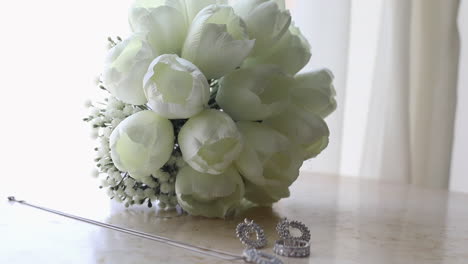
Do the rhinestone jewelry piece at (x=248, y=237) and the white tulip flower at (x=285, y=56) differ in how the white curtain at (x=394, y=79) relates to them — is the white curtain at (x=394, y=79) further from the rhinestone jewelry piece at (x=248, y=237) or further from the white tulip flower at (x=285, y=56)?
the rhinestone jewelry piece at (x=248, y=237)

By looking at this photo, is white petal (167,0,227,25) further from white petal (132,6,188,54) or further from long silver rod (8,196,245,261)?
long silver rod (8,196,245,261)

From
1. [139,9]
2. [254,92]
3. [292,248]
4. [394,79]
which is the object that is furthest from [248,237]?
[394,79]

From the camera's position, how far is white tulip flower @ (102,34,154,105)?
554 millimetres

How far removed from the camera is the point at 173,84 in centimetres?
52

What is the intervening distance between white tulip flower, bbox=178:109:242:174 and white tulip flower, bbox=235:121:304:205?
32mm

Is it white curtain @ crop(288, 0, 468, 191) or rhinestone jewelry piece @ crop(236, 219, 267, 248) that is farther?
white curtain @ crop(288, 0, 468, 191)

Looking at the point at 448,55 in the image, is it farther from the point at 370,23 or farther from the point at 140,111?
the point at 140,111

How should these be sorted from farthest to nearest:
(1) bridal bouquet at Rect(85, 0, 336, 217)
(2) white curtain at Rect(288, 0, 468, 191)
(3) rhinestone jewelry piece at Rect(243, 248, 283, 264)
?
(2) white curtain at Rect(288, 0, 468, 191) < (1) bridal bouquet at Rect(85, 0, 336, 217) < (3) rhinestone jewelry piece at Rect(243, 248, 283, 264)

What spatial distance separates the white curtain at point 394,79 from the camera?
150 centimetres

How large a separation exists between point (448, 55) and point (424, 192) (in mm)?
691

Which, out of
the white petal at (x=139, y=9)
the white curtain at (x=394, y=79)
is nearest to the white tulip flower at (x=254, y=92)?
the white petal at (x=139, y=9)

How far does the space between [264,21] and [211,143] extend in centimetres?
17

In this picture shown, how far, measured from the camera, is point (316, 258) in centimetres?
46

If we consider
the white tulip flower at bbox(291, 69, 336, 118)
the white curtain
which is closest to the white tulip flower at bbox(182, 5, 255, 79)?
the white tulip flower at bbox(291, 69, 336, 118)
